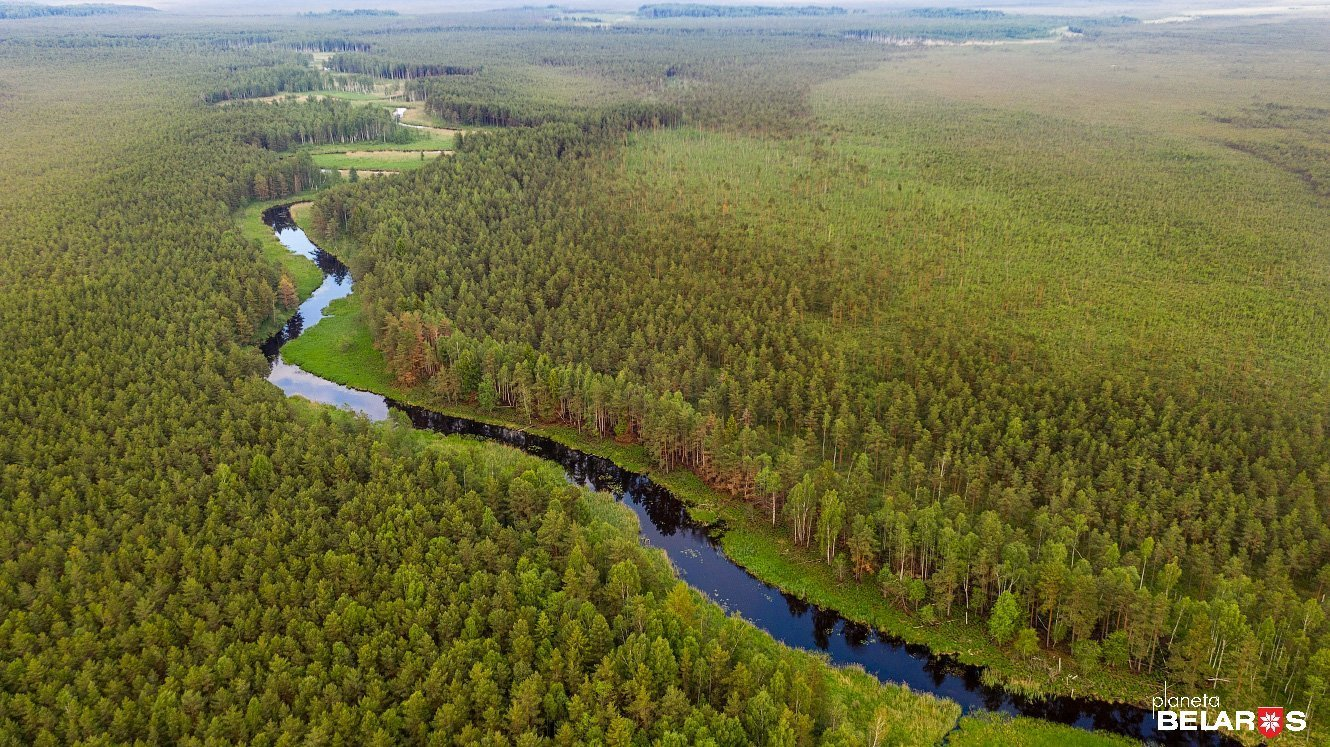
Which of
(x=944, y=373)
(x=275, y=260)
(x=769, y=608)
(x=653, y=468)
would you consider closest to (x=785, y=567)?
(x=769, y=608)

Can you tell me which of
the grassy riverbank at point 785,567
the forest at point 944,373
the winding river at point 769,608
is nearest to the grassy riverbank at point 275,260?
the grassy riverbank at point 785,567

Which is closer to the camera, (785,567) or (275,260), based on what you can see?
(785,567)

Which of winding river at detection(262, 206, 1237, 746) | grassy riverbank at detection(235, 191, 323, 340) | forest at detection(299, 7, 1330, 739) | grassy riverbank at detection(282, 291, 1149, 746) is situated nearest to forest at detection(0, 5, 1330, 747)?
grassy riverbank at detection(282, 291, 1149, 746)

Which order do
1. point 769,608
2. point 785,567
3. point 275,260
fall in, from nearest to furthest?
point 769,608 < point 785,567 < point 275,260

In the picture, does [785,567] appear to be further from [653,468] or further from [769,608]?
[653,468]

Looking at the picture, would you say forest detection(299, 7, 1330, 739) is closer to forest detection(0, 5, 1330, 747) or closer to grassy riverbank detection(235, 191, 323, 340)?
forest detection(0, 5, 1330, 747)

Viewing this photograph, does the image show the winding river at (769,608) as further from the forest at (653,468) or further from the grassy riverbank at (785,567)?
the forest at (653,468)

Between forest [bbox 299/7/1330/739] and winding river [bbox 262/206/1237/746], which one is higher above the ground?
forest [bbox 299/7/1330/739]

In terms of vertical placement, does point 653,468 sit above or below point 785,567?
above
